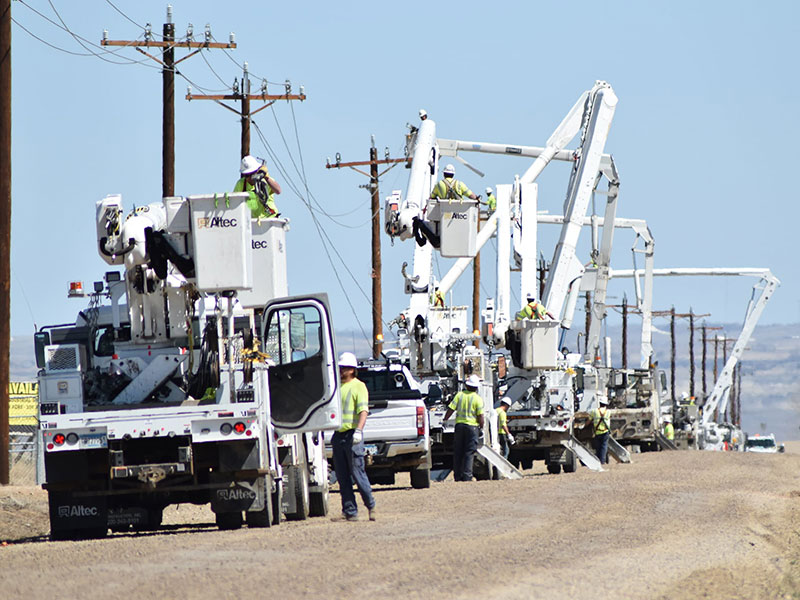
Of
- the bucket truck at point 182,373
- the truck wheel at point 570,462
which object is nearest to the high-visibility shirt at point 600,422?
the truck wheel at point 570,462

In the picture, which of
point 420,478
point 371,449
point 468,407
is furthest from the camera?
point 468,407

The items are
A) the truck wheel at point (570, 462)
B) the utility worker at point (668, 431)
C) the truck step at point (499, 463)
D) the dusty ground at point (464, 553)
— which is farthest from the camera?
the utility worker at point (668, 431)

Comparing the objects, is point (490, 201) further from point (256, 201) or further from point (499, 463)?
point (256, 201)

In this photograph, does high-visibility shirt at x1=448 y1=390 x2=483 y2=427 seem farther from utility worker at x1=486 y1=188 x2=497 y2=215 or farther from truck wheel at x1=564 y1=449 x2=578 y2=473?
utility worker at x1=486 y1=188 x2=497 y2=215

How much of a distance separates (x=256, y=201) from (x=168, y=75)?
1629 centimetres

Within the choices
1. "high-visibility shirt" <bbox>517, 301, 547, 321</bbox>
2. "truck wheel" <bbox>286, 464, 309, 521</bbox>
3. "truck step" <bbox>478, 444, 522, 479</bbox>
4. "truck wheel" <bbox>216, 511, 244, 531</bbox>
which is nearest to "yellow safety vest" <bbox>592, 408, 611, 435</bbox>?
"high-visibility shirt" <bbox>517, 301, 547, 321</bbox>

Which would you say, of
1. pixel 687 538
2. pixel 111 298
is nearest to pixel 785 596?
pixel 687 538

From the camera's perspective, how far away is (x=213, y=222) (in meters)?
15.4

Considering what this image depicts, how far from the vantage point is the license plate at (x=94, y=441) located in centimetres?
1537

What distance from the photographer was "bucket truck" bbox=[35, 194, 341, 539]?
15.4 metres

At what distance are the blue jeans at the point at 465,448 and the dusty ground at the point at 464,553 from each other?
5.50 metres

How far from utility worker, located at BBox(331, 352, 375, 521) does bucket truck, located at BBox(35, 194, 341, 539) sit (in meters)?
0.51

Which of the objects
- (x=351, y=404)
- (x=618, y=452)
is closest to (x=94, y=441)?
(x=351, y=404)

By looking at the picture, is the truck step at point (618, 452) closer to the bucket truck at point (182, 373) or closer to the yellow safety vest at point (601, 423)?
the yellow safety vest at point (601, 423)
